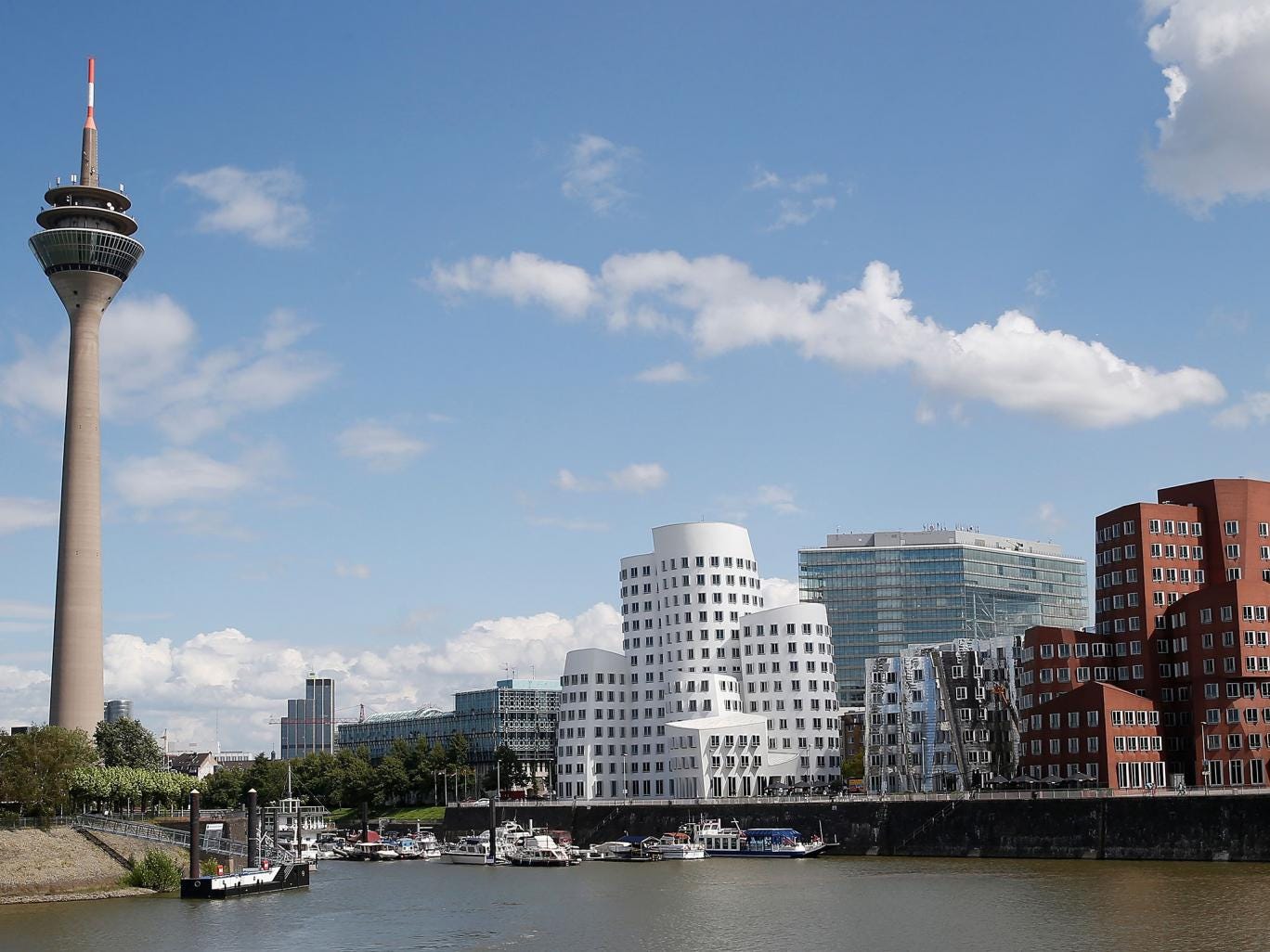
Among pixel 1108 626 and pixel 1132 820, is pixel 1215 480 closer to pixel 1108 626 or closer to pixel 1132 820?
pixel 1108 626

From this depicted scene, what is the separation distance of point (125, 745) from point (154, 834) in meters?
44.4

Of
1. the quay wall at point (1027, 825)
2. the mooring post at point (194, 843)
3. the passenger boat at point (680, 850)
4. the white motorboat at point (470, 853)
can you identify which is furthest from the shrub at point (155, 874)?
the quay wall at point (1027, 825)

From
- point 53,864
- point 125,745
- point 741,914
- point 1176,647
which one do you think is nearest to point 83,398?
point 125,745

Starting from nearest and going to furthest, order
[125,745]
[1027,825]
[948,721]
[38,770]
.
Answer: [38,770], [1027,825], [125,745], [948,721]

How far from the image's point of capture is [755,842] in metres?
155

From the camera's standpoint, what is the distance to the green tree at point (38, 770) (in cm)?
11744

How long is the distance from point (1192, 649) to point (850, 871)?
50718 mm

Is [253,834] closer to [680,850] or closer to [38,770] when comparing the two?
[38,770]

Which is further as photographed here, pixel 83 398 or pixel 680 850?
pixel 83 398

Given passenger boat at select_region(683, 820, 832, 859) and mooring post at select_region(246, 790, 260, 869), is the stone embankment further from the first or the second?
passenger boat at select_region(683, 820, 832, 859)

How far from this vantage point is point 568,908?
349ft

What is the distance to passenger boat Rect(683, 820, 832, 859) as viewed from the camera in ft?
495

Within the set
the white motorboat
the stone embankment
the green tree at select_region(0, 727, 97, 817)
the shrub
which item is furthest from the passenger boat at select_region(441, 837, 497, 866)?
the stone embankment

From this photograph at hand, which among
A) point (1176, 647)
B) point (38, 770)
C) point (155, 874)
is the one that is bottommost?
point (155, 874)
